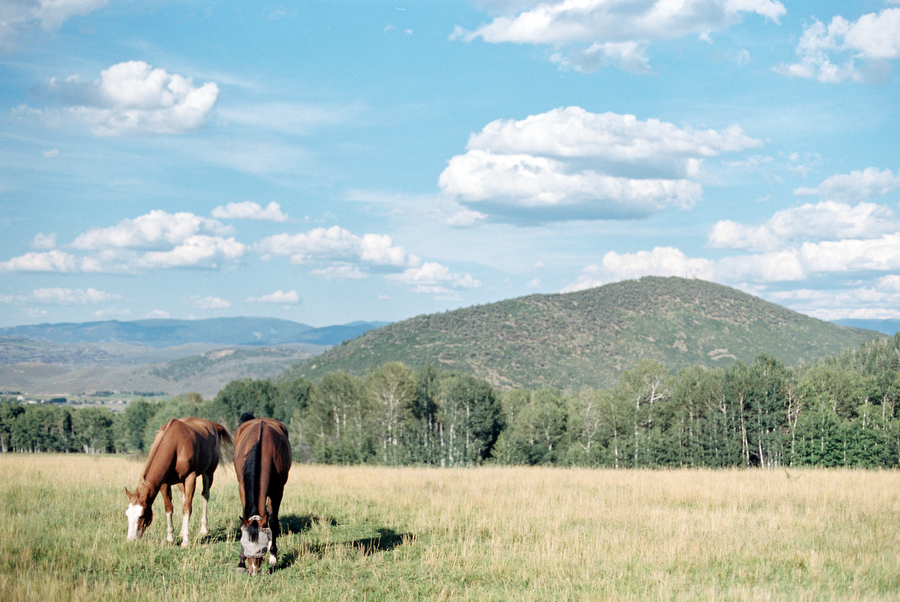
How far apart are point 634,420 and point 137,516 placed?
52421 mm

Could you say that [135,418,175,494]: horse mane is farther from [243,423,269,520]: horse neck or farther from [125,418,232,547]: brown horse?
[243,423,269,520]: horse neck

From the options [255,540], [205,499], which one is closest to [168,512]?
[205,499]

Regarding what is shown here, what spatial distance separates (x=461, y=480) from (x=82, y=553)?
12.1m

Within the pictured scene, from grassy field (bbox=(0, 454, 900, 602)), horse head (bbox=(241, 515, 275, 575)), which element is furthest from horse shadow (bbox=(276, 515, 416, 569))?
horse head (bbox=(241, 515, 275, 575))

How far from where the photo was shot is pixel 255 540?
8812 mm

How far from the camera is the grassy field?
26.5 feet

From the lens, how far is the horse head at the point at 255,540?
Result: 8727 millimetres

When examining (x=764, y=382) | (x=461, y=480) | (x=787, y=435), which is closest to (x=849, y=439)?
(x=787, y=435)

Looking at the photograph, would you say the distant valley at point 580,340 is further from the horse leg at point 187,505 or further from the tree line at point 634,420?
the horse leg at point 187,505

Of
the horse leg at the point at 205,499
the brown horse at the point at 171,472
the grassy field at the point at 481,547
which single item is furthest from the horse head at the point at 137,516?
the horse leg at the point at 205,499

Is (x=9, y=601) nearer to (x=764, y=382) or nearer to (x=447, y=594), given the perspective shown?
(x=447, y=594)

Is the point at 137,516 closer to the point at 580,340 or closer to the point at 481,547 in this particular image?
the point at 481,547

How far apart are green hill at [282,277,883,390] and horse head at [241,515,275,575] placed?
129003mm

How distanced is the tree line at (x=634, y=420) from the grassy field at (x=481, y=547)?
35.5 meters
